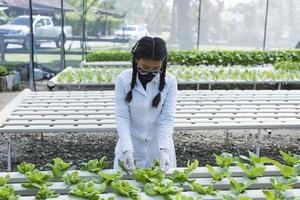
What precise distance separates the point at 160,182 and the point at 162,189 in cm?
9

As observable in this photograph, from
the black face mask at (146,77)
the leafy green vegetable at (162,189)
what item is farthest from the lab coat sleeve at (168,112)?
the leafy green vegetable at (162,189)

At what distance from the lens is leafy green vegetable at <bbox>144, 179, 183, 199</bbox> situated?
1.75 m

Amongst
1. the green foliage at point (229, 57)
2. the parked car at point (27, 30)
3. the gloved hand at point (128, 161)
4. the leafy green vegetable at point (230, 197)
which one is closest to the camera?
the leafy green vegetable at point (230, 197)

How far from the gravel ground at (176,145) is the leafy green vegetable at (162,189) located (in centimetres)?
252

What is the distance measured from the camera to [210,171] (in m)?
2.03

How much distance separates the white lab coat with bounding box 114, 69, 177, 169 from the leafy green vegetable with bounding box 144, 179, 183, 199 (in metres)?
0.39

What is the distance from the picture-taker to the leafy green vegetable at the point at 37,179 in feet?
6.08

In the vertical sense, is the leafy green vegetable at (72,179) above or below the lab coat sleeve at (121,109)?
below

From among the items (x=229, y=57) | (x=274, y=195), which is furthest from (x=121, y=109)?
(x=229, y=57)

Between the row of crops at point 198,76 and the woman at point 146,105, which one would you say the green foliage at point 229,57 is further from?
the woman at point 146,105

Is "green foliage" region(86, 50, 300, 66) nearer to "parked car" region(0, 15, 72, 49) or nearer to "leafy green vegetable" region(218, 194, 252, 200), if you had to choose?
"parked car" region(0, 15, 72, 49)

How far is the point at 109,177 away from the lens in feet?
6.21

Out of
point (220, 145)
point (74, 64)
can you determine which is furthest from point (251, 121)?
point (74, 64)

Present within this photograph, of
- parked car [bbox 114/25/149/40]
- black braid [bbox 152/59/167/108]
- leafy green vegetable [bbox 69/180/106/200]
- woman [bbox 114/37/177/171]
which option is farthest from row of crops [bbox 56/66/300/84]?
parked car [bbox 114/25/149/40]
